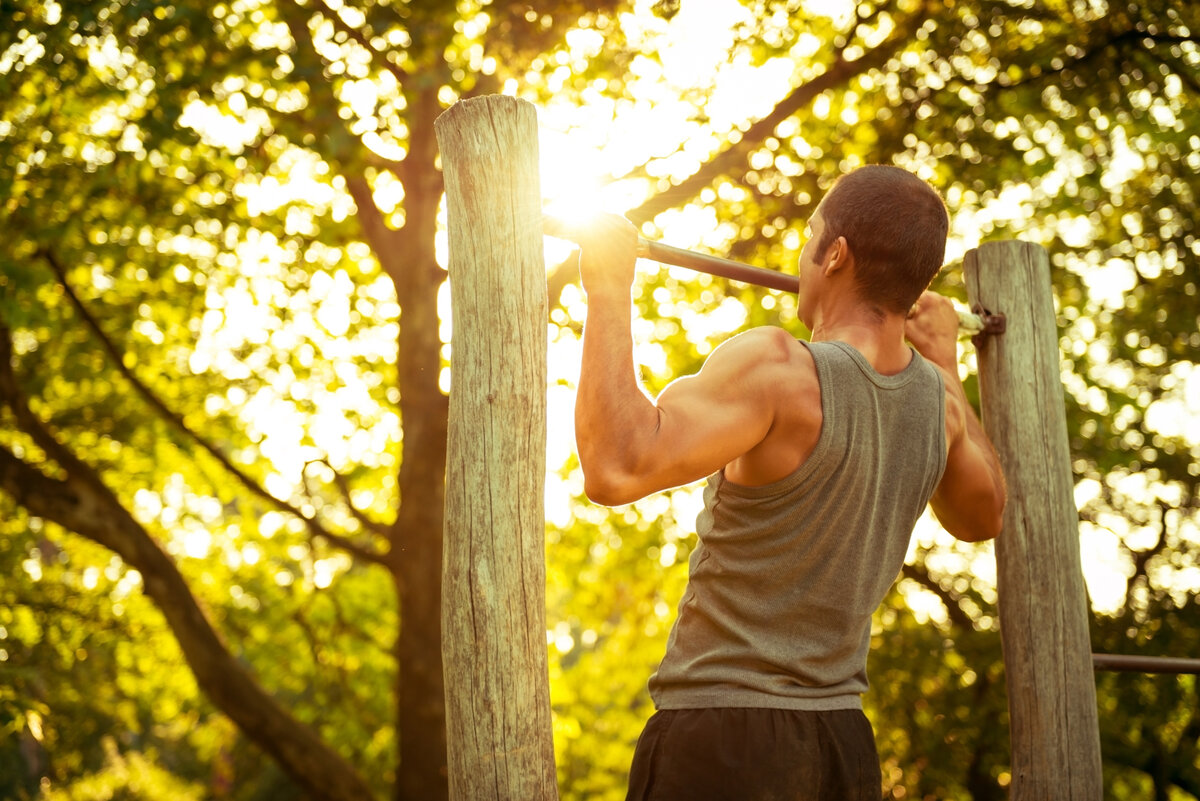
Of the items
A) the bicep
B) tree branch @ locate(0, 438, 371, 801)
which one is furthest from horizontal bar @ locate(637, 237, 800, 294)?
tree branch @ locate(0, 438, 371, 801)

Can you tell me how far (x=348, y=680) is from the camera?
12266 millimetres

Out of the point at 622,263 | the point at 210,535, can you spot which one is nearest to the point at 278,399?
the point at 210,535

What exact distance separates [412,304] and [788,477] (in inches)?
236

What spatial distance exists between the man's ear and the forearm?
0.52 metres

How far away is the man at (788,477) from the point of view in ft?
5.90

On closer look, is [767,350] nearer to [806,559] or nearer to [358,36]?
[806,559]

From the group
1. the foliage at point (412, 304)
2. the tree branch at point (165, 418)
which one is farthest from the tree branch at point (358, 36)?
the tree branch at point (165, 418)

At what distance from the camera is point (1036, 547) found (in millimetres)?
3295

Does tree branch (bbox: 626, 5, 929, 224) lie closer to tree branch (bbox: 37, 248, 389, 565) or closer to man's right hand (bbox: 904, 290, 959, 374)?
tree branch (bbox: 37, 248, 389, 565)

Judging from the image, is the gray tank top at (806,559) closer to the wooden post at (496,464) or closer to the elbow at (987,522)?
the wooden post at (496,464)

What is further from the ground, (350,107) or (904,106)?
(904,106)

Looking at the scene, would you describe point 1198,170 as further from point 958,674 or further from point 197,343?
point 197,343

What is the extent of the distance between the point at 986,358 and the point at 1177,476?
6424 mm

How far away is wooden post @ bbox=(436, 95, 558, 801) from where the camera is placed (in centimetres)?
183
